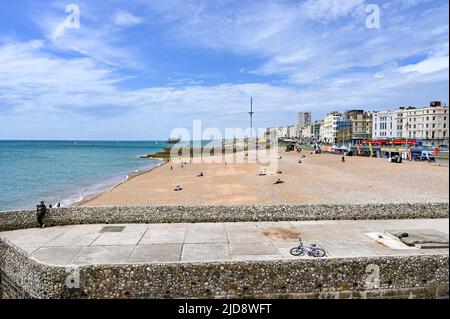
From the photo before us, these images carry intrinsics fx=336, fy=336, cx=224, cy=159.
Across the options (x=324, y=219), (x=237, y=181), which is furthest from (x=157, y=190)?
(x=324, y=219)

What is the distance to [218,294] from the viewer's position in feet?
34.1

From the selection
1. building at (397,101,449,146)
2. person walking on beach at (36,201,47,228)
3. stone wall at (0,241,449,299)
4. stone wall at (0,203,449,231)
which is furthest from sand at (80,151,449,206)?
building at (397,101,449,146)

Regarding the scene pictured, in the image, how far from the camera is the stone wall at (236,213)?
1514 centimetres

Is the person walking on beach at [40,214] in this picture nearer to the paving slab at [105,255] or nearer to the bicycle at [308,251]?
the paving slab at [105,255]

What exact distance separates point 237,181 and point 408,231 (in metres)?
24.1

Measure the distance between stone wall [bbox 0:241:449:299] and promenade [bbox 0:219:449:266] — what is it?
46cm

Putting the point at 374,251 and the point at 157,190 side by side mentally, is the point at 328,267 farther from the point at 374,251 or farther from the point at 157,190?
the point at 157,190

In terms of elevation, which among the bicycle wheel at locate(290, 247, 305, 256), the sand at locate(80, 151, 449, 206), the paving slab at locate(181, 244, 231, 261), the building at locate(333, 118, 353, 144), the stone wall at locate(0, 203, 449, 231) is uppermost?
the building at locate(333, 118, 353, 144)

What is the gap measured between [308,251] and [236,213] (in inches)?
187

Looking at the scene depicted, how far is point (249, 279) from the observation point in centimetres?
1036

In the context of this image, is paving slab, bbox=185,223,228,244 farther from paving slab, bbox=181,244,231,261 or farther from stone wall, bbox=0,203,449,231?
stone wall, bbox=0,203,449,231

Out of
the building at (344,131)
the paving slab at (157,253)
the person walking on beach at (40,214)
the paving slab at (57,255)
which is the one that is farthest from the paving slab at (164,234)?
the building at (344,131)

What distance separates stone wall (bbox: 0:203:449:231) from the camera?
596 inches

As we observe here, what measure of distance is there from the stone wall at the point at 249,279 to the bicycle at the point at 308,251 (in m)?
0.76
